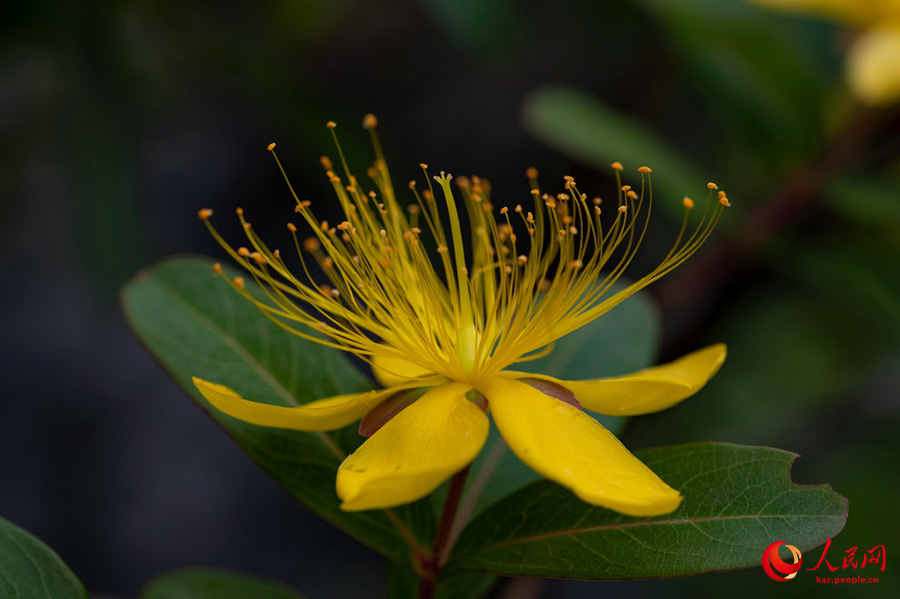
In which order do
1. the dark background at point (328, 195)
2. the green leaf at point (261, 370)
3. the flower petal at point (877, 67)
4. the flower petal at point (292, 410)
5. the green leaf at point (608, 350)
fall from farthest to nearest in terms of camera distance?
the dark background at point (328, 195)
the flower petal at point (877, 67)
the green leaf at point (608, 350)
the green leaf at point (261, 370)
the flower petal at point (292, 410)

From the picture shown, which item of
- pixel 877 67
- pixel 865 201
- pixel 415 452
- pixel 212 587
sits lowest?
pixel 212 587

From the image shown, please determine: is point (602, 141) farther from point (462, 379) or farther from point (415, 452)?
point (415, 452)

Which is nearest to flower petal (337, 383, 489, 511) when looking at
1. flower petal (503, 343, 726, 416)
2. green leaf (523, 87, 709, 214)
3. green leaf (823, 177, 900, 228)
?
flower petal (503, 343, 726, 416)

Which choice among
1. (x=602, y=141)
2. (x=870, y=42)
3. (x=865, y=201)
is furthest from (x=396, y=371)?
(x=870, y=42)

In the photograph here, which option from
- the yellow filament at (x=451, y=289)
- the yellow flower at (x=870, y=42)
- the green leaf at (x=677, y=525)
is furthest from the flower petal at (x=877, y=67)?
the green leaf at (x=677, y=525)

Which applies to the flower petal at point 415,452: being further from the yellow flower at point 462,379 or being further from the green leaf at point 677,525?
the green leaf at point 677,525

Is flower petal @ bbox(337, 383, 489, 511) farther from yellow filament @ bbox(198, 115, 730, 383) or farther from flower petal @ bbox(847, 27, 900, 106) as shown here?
flower petal @ bbox(847, 27, 900, 106)

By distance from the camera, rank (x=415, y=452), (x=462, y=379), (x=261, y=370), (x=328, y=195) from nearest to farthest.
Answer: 1. (x=415, y=452)
2. (x=462, y=379)
3. (x=261, y=370)
4. (x=328, y=195)

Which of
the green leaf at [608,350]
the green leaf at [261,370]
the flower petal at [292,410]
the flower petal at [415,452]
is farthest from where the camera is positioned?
the green leaf at [608,350]
